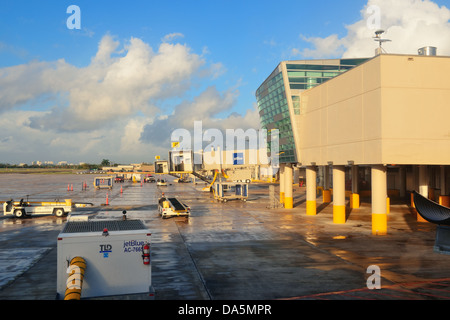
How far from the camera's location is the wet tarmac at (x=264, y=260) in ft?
43.8

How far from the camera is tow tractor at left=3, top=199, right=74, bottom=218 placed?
33719mm

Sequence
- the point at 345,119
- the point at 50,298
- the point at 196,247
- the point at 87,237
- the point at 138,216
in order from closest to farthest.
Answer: the point at 87,237 < the point at 50,298 < the point at 196,247 < the point at 345,119 < the point at 138,216

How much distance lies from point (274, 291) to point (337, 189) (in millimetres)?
18568

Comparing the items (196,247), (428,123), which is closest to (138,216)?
(196,247)

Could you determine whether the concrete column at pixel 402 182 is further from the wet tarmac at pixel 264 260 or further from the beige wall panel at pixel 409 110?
the beige wall panel at pixel 409 110

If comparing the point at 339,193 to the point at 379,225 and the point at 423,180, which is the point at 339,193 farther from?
the point at 423,180

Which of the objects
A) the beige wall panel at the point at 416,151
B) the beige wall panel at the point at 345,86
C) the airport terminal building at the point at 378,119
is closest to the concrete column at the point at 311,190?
the airport terminal building at the point at 378,119

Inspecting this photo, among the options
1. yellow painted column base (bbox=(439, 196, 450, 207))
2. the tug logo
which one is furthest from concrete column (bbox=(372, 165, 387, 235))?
the tug logo

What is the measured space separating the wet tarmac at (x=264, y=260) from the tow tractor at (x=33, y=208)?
1.47 metres

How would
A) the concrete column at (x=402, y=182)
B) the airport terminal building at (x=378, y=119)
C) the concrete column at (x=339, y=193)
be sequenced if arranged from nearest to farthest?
1. the airport terminal building at (x=378, y=119)
2. the concrete column at (x=339, y=193)
3. the concrete column at (x=402, y=182)

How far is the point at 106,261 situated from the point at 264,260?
9777 mm

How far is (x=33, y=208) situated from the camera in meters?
34.2
